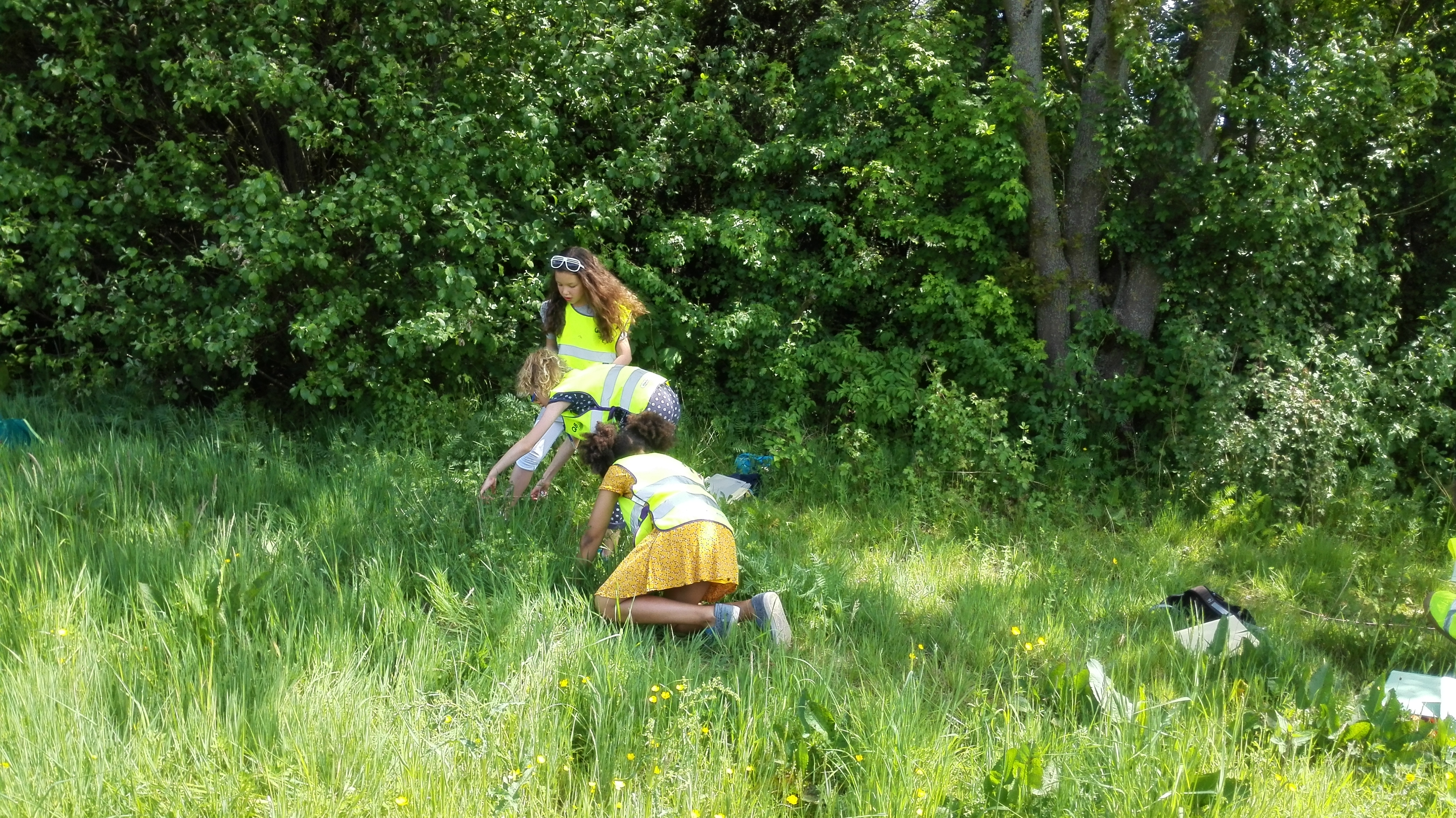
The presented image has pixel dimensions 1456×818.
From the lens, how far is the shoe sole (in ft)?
14.1

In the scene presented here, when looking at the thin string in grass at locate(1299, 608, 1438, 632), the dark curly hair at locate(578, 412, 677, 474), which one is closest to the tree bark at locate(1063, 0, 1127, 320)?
the thin string in grass at locate(1299, 608, 1438, 632)

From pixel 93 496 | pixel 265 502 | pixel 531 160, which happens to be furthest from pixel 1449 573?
pixel 93 496

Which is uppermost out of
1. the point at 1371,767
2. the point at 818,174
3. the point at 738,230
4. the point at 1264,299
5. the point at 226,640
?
the point at 818,174

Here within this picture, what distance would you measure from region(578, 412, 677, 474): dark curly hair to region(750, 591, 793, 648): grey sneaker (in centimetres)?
83

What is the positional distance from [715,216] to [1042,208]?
2.50 m

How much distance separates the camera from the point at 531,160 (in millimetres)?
7305

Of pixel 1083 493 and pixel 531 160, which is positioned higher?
pixel 531 160

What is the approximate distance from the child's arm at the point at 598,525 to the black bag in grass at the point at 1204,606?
2606 millimetres

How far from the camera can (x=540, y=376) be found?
19.8ft

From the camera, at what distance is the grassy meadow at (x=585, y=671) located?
3086mm

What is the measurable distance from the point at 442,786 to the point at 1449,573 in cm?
605

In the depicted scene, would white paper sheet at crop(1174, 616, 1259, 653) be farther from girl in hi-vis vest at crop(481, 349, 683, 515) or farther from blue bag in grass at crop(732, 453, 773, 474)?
blue bag in grass at crop(732, 453, 773, 474)

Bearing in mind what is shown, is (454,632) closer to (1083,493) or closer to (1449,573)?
(1083,493)

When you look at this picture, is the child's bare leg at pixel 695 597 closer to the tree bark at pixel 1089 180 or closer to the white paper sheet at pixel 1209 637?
the white paper sheet at pixel 1209 637
